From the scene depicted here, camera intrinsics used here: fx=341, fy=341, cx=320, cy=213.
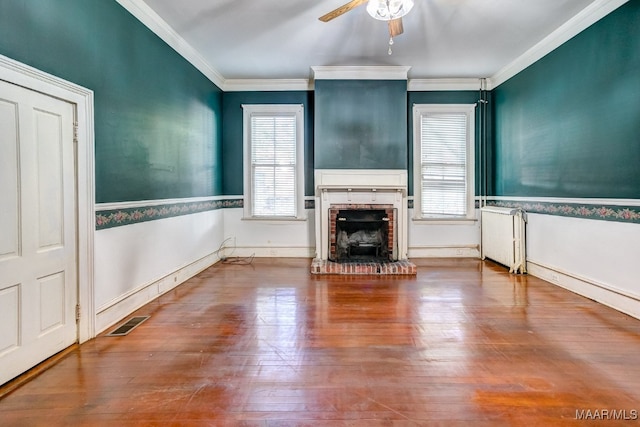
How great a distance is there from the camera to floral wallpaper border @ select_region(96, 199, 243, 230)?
9.65 feet

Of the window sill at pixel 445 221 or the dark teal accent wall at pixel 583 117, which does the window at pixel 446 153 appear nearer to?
the window sill at pixel 445 221

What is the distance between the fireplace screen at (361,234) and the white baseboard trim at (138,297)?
211cm

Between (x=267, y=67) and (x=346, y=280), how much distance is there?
347 cm

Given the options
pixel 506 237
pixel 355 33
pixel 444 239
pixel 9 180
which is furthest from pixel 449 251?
pixel 9 180

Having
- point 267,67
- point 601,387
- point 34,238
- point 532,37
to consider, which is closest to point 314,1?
point 267,67

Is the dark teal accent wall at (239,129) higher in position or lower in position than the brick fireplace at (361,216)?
higher

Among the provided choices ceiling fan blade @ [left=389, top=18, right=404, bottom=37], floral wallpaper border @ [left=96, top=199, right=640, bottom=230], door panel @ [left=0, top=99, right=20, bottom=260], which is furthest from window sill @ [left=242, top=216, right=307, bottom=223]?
door panel @ [left=0, top=99, right=20, bottom=260]

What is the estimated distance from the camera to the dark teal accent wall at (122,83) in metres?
2.32

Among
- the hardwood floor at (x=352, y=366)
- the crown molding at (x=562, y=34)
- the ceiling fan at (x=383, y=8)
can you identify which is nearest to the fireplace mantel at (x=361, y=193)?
the hardwood floor at (x=352, y=366)

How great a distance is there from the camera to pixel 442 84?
5.95 m

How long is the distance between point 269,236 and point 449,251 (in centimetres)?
320

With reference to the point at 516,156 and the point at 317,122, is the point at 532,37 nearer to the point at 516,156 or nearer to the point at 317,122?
the point at 516,156

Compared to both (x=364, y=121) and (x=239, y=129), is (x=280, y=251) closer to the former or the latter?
(x=239, y=129)

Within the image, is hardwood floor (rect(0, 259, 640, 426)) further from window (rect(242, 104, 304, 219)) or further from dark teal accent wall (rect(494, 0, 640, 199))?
window (rect(242, 104, 304, 219))
